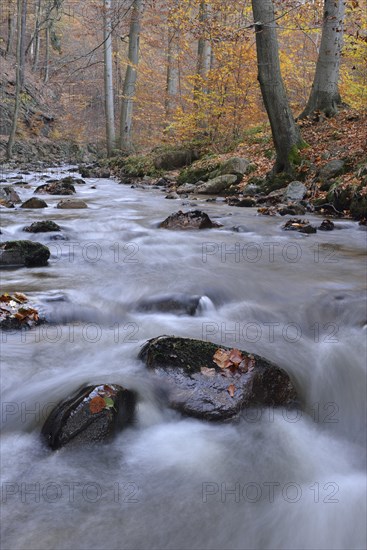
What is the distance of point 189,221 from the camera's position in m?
6.89

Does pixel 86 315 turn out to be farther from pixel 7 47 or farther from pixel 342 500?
pixel 7 47

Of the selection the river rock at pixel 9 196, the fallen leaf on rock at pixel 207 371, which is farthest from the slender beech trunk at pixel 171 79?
the fallen leaf on rock at pixel 207 371

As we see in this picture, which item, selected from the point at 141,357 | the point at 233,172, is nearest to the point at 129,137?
the point at 233,172

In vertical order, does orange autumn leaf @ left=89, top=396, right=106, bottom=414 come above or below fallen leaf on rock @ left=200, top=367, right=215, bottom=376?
below

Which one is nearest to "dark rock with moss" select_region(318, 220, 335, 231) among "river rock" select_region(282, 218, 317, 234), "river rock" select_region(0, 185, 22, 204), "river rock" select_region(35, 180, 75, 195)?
"river rock" select_region(282, 218, 317, 234)

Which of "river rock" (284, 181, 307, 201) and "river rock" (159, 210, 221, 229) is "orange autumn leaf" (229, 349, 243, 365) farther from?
"river rock" (284, 181, 307, 201)

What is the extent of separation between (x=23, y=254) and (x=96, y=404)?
3061 mm

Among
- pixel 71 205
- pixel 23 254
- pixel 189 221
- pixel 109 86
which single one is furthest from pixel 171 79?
pixel 23 254

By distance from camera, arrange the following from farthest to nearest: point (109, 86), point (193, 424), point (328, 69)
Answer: point (109, 86), point (328, 69), point (193, 424)

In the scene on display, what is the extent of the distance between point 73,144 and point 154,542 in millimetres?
29817

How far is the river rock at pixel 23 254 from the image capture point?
15.5ft

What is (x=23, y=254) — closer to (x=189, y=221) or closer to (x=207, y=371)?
(x=189, y=221)

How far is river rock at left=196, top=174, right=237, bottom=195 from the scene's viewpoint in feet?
36.3

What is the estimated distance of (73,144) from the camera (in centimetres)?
2911
